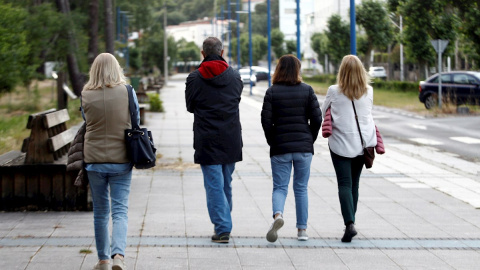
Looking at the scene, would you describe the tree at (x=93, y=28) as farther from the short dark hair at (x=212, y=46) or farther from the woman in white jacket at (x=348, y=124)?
the woman in white jacket at (x=348, y=124)

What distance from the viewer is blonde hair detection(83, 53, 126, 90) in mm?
5816

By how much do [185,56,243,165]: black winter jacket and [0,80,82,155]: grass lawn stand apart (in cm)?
670

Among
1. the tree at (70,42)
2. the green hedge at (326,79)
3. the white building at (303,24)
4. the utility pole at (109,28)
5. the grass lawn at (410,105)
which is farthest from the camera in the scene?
the white building at (303,24)

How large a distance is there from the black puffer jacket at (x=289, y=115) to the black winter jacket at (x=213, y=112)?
33cm

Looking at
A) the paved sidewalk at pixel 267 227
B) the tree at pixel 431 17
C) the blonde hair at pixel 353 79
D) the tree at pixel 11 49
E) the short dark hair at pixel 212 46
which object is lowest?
the paved sidewalk at pixel 267 227

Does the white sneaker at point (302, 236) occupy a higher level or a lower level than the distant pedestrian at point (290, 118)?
lower

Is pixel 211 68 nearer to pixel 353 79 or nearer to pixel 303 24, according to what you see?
pixel 353 79

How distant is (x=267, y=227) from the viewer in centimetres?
790

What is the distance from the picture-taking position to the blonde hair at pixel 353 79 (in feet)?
23.6

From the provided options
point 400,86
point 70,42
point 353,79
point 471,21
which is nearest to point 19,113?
point 70,42

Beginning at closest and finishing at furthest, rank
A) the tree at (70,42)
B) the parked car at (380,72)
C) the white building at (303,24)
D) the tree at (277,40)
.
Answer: the tree at (70,42) < the parked car at (380,72) < the white building at (303,24) < the tree at (277,40)

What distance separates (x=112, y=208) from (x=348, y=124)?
2.36 metres

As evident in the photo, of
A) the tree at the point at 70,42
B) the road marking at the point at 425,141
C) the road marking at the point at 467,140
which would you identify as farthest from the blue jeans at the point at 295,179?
the tree at the point at 70,42

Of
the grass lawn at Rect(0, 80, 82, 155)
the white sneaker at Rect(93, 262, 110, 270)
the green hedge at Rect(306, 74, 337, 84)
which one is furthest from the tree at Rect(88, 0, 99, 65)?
the green hedge at Rect(306, 74, 337, 84)
